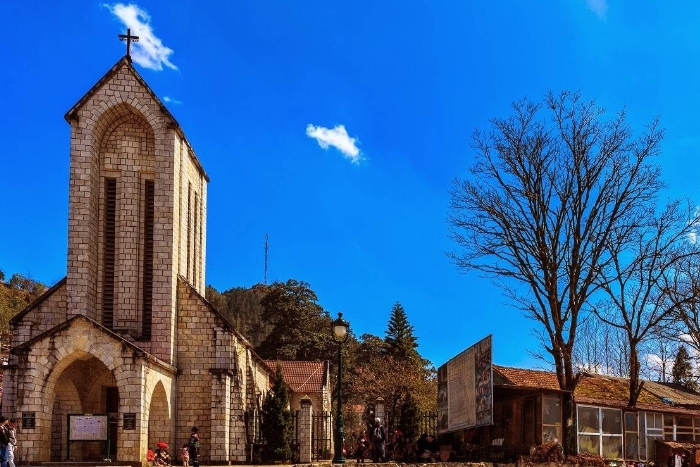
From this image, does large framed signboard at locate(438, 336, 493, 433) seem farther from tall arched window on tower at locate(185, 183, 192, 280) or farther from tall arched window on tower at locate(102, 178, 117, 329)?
tall arched window on tower at locate(102, 178, 117, 329)

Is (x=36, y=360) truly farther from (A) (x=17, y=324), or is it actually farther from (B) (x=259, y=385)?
(B) (x=259, y=385)

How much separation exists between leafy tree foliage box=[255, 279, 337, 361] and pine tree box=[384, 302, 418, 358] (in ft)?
16.0

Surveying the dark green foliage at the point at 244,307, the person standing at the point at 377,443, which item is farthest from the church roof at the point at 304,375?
the dark green foliage at the point at 244,307

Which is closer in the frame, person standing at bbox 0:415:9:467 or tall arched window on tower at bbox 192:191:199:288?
person standing at bbox 0:415:9:467

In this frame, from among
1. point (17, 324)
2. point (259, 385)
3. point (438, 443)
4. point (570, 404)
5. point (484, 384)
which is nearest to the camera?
point (484, 384)

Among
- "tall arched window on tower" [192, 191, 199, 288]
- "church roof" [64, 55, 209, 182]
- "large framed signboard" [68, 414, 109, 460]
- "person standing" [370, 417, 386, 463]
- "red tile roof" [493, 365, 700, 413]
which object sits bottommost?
"person standing" [370, 417, 386, 463]

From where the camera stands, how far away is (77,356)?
90.2 ft

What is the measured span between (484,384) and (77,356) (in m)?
13.7

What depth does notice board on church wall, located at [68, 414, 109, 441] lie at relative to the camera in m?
26.0

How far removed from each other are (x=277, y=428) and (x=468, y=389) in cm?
1090

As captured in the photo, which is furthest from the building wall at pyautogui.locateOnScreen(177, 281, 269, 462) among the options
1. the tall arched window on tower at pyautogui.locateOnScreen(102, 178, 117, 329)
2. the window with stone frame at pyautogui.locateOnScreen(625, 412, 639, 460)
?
the window with stone frame at pyautogui.locateOnScreen(625, 412, 639, 460)

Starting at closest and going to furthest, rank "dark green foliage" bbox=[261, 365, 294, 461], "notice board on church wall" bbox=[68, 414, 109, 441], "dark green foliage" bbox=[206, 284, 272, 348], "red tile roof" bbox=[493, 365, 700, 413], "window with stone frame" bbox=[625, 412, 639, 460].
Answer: "notice board on church wall" bbox=[68, 414, 109, 441] < "window with stone frame" bbox=[625, 412, 639, 460] < "red tile roof" bbox=[493, 365, 700, 413] < "dark green foliage" bbox=[261, 365, 294, 461] < "dark green foliage" bbox=[206, 284, 272, 348]

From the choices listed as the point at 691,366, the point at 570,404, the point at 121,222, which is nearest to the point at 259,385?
the point at 121,222

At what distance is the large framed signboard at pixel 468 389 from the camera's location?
22844 millimetres
